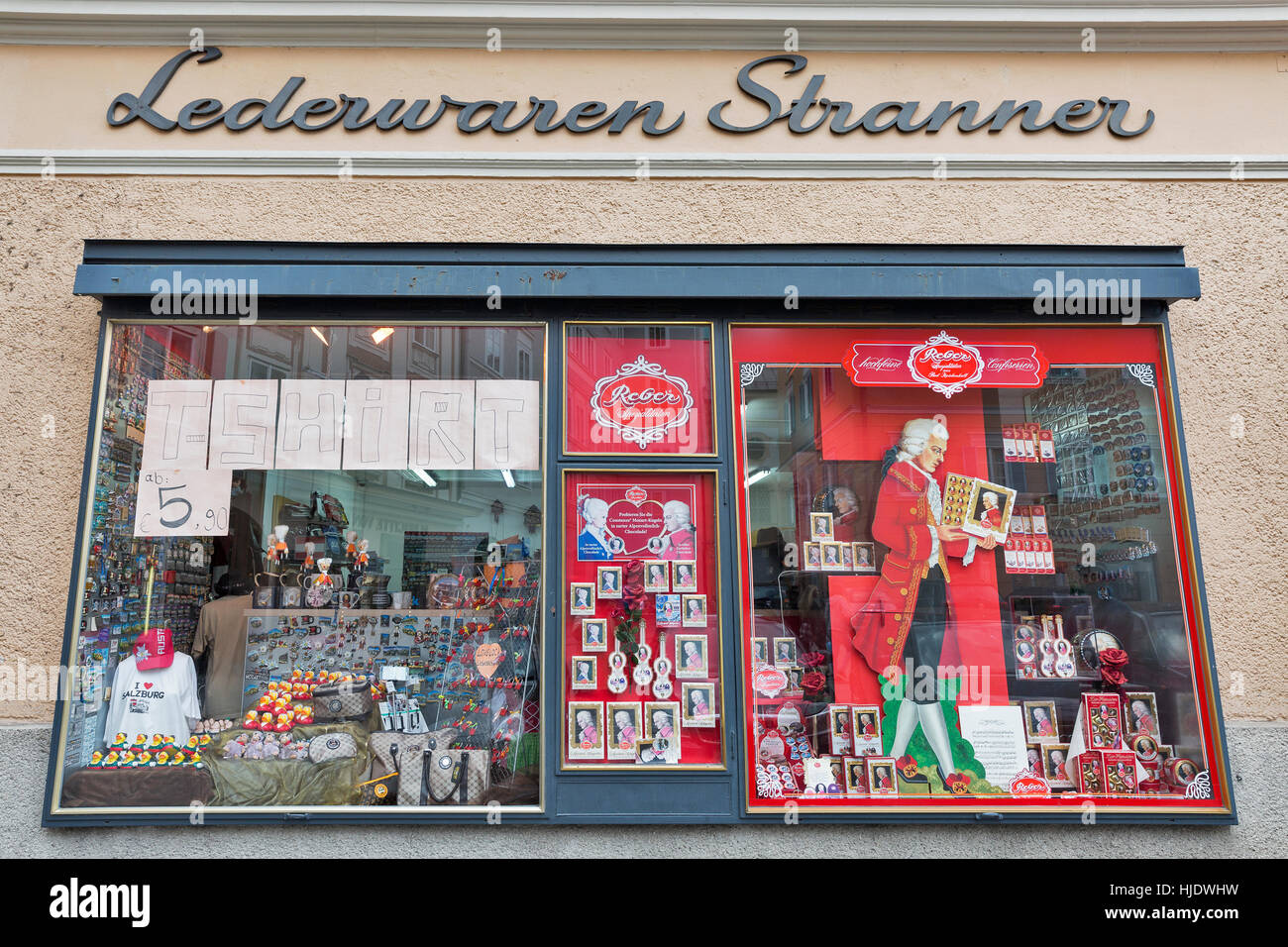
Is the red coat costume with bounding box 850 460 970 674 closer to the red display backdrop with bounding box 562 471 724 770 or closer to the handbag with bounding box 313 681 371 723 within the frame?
the red display backdrop with bounding box 562 471 724 770

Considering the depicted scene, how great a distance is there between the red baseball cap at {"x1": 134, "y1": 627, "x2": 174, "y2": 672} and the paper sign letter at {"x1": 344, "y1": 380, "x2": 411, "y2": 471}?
4.99ft

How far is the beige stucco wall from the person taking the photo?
15.4 feet

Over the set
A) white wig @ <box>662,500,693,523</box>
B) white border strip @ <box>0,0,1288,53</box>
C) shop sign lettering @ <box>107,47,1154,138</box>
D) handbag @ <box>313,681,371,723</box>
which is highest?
white border strip @ <box>0,0,1288,53</box>

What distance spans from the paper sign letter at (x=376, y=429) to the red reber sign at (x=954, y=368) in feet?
9.46

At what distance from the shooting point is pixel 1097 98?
510 centimetres

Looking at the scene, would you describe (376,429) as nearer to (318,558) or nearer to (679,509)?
(318,558)

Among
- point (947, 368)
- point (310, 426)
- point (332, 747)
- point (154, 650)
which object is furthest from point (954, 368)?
point (154, 650)

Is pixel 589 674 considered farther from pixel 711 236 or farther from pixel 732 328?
pixel 711 236

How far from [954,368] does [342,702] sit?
4.40m

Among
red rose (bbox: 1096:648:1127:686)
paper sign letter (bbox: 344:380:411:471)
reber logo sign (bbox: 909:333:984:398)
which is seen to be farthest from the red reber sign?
paper sign letter (bbox: 344:380:411:471)

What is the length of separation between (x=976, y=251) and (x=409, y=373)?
12.1ft

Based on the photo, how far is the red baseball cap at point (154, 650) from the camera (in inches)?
180

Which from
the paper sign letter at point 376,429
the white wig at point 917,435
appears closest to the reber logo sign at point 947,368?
the white wig at point 917,435

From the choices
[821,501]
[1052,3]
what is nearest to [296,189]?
[821,501]
